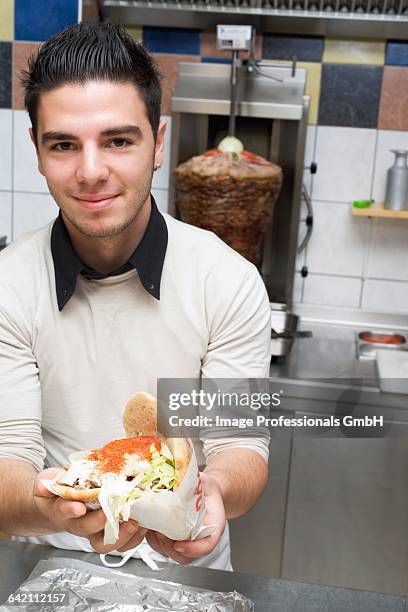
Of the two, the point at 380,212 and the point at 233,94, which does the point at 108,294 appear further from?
the point at 380,212

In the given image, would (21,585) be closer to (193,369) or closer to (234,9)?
(193,369)

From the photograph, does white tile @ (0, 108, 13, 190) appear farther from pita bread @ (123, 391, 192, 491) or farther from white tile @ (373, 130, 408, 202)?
pita bread @ (123, 391, 192, 491)

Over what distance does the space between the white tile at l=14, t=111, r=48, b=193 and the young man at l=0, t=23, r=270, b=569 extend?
3.82ft

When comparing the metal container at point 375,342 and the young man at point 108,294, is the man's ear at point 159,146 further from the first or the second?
the metal container at point 375,342

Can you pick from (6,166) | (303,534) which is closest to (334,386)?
(303,534)

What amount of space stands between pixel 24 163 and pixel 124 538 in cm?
182

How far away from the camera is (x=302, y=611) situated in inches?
37.0

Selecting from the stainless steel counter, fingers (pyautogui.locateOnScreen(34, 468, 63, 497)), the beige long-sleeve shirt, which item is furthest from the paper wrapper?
the beige long-sleeve shirt

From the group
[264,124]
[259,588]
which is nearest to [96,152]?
[259,588]

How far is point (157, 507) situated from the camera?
85cm

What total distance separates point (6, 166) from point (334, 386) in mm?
1325

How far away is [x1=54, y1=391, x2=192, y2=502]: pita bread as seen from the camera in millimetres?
861

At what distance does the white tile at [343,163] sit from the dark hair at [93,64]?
48.7 inches

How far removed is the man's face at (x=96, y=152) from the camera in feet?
3.71
